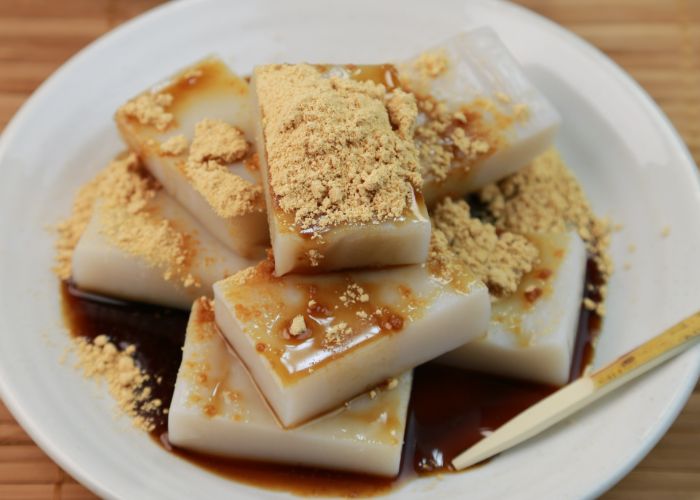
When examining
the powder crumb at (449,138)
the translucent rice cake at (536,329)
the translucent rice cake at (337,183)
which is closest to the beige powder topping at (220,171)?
the translucent rice cake at (337,183)

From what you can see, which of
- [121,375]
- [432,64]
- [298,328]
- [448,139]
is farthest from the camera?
[432,64]

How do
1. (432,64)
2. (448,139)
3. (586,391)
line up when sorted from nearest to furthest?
1. (586,391)
2. (448,139)
3. (432,64)

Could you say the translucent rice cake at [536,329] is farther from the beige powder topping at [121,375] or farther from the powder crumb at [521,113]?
the beige powder topping at [121,375]

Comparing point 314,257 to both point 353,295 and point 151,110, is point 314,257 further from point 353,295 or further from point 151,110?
point 151,110

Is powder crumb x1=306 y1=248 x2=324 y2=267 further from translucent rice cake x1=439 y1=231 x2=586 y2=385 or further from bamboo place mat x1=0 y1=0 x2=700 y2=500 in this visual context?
bamboo place mat x1=0 y1=0 x2=700 y2=500

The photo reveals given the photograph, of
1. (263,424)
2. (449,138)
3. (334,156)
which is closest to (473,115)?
(449,138)
